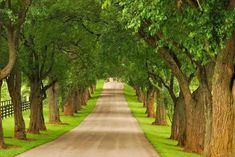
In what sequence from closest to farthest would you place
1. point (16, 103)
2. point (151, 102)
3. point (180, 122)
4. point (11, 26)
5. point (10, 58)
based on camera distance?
point (10, 58) < point (11, 26) < point (16, 103) < point (180, 122) < point (151, 102)

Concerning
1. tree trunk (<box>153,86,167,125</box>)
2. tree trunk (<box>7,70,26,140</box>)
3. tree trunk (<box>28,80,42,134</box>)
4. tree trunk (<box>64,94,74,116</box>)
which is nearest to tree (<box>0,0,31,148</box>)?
tree trunk (<box>7,70,26,140</box>)

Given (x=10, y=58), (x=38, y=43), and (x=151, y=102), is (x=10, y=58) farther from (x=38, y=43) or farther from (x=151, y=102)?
(x=151, y=102)

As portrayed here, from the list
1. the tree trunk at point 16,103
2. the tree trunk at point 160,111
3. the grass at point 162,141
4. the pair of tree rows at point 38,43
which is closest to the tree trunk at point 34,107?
the pair of tree rows at point 38,43

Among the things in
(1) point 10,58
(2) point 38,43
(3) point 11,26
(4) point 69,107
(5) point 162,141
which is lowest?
(5) point 162,141

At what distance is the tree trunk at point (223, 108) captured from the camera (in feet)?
51.5

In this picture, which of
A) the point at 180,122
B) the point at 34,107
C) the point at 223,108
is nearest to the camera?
the point at 223,108

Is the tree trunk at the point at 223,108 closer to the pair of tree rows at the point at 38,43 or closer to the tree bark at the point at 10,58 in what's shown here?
the pair of tree rows at the point at 38,43

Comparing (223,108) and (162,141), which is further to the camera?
(162,141)

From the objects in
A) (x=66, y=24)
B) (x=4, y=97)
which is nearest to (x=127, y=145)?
(x=66, y=24)

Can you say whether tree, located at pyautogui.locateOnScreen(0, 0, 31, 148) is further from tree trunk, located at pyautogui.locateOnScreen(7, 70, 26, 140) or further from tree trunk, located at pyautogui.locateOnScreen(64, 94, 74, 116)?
tree trunk, located at pyautogui.locateOnScreen(64, 94, 74, 116)

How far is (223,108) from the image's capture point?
15836 mm

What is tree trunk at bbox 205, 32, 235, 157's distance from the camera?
15.7m

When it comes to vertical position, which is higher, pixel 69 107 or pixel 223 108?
pixel 223 108

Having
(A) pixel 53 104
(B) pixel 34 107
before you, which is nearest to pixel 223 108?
(B) pixel 34 107
